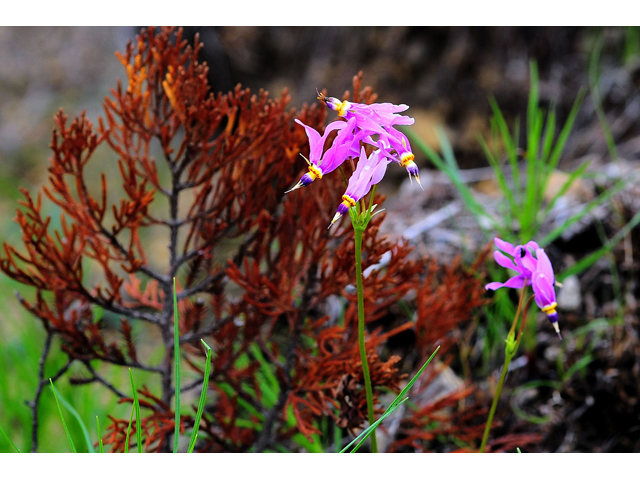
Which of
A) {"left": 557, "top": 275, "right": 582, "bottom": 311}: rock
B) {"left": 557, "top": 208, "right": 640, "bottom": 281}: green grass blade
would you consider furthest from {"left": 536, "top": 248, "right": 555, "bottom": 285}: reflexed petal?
Result: {"left": 557, "top": 275, "right": 582, "bottom": 311}: rock

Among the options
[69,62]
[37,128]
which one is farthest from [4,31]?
[37,128]

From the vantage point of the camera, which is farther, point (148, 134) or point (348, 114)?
point (148, 134)

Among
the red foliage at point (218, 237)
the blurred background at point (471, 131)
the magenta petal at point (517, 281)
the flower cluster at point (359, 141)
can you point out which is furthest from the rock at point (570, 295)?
the flower cluster at point (359, 141)

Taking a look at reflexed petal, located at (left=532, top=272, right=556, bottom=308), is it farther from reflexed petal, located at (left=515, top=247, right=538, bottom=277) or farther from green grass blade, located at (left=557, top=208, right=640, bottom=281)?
green grass blade, located at (left=557, top=208, right=640, bottom=281)

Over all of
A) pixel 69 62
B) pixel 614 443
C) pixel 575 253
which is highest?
pixel 69 62

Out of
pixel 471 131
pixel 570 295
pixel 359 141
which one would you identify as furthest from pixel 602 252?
pixel 471 131

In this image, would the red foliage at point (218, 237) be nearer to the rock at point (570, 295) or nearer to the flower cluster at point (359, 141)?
the flower cluster at point (359, 141)

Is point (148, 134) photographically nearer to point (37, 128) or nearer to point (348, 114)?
point (348, 114)
